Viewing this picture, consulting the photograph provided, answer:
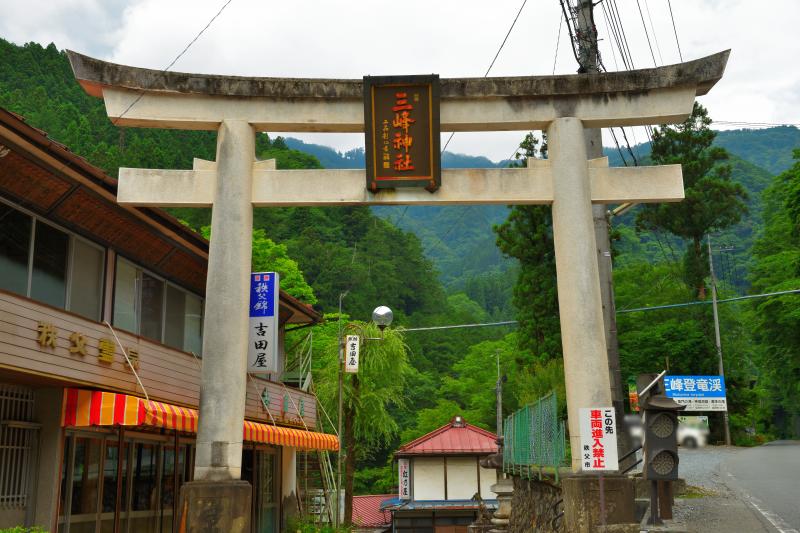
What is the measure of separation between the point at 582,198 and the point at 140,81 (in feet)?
24.5

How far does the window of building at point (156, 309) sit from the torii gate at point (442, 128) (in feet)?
9.62

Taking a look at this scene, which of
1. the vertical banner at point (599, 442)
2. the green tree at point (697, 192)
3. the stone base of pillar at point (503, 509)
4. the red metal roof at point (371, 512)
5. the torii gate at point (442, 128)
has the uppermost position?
the green tree at point (697, 192)

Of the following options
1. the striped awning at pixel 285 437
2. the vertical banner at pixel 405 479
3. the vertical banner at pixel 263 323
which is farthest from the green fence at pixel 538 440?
the vertical banner at pixel 405 479

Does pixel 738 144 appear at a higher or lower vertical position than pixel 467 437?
higher

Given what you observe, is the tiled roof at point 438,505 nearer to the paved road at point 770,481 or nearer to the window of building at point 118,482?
the paved road at point 770,481

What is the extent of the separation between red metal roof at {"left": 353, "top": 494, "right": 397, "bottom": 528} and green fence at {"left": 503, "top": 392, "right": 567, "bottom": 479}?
21740 mm

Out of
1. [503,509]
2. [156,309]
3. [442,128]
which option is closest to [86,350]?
[156,309]

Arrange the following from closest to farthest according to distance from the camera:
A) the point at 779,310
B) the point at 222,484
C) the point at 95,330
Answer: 1. the point at 222,484
2. the point at 95,330
3. the point at 779,310

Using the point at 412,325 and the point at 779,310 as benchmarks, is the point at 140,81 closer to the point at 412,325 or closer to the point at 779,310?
the point at 779,310

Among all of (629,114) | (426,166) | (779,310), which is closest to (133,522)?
(426,166)

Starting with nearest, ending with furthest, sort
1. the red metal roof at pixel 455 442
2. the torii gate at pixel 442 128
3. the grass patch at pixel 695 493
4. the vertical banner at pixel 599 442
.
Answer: the vertical banner at pixel 599 442 < the torii gate at pixel 442 128 < the grass patch at pixel 695 493 < the red metal roof at pixel 455 442

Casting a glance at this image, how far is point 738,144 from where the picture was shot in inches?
7136

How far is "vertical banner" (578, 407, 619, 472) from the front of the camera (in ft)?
37.7

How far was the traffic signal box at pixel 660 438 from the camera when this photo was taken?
9.30 m
